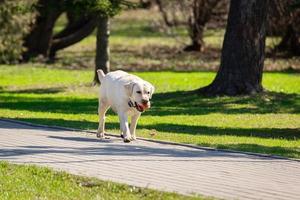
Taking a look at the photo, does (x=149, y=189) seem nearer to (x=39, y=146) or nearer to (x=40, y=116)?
(x=39, y=146)

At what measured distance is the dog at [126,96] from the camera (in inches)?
532

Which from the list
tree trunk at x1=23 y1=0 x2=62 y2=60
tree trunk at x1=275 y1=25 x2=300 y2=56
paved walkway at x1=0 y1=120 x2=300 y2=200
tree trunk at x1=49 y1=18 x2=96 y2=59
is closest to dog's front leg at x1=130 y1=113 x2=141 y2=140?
paved walkway at x1=0 y1=120 x2=300 y2=200

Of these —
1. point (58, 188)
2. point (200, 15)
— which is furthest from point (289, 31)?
point (58, 188)

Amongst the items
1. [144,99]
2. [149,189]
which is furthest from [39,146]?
[149,189]

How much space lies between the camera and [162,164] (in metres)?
11.8

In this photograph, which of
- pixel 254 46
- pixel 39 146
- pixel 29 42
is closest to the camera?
pixel 39 146

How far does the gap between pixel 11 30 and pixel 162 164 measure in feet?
74.6

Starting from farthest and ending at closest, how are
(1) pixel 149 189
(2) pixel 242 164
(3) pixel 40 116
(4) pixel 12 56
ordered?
1. (4) pixel 12 56
2. (3) pixel 40 116
3. (2) pixel 242 164
4. (1) pixel 149 189

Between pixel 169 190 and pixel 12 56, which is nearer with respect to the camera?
pixel 169 190

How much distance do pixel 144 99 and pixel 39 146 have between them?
1.82 meters

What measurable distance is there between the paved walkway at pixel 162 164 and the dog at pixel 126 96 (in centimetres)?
38

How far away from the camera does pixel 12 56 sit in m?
35.0

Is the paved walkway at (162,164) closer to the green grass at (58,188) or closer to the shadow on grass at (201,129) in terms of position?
the green grass at (58,188)

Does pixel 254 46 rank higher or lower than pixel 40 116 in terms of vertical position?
higher
